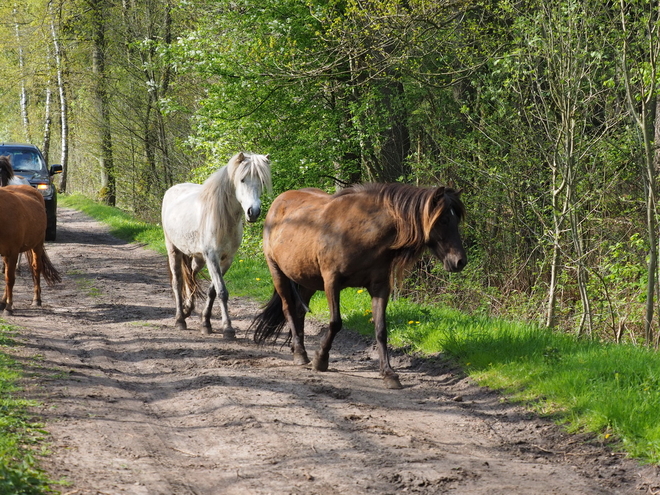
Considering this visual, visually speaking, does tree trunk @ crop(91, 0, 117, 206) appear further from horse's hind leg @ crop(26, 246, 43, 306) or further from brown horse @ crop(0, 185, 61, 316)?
horse's hind leg @ crop(26, 246, 43, 306)

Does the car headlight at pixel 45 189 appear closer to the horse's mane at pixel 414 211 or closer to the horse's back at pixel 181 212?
the horse's back at pixel 181 212

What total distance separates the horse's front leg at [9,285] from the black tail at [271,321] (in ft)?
12.5

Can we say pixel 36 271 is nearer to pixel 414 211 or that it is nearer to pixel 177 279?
pixel 177 279

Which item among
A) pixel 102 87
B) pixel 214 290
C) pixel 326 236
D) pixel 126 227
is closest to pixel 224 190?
pixel 214 290

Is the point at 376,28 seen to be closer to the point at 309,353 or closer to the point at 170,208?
the point at 170,208

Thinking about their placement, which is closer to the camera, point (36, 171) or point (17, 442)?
point (17, 442)

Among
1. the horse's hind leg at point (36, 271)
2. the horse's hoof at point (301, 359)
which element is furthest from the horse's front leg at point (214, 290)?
the horse's hind leg at point (36, 271)

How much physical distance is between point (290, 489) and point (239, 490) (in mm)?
281

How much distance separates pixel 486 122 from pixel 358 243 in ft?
18.6

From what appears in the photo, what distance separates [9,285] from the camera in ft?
31.7

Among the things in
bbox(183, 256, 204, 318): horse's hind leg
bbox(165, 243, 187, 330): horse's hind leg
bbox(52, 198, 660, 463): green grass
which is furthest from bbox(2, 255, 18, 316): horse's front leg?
bbox(52, 198, 660, 463): green grass

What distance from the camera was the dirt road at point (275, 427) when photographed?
13.3ft

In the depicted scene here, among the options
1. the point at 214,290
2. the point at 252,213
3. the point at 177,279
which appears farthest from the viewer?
the point at 177,279

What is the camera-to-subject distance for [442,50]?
1236cm
